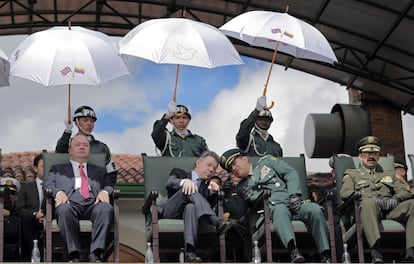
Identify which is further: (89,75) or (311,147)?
(311,147)

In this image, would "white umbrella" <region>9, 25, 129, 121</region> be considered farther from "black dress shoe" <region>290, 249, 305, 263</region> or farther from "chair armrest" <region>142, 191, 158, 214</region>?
"black dress shoe" <region>290, 249, 305, 263</region>

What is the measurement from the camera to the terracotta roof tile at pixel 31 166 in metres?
13.2

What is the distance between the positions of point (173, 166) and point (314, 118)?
5.46 metres

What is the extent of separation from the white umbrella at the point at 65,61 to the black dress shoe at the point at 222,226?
5.36 feet

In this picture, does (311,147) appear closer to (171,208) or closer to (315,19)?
(315,19)

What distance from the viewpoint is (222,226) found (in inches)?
302

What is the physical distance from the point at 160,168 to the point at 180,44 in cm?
101

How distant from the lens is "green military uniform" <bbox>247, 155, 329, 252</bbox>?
25.6 feet

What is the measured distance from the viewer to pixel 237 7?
12.7 meters

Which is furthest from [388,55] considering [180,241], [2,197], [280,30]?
[2,197]

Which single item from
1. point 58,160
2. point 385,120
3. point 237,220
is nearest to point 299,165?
point 237,220

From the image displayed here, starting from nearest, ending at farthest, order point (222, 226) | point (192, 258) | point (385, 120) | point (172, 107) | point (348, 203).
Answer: point (192, 258), point (222, 226), point (348, 203), point (172, 107), point (385, 120)

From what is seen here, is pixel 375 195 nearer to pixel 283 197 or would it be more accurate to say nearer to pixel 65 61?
pixel 283 197

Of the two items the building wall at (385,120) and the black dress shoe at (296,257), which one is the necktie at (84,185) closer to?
the black dress shoe at (296,257)
